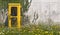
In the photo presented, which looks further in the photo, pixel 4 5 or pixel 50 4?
pixel 50 4

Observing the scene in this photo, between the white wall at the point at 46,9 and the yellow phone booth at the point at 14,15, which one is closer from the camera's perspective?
the yellow phone booth at the point at 14,15

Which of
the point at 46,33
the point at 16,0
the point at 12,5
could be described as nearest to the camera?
the point at 46,33

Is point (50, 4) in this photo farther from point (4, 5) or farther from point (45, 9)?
point (4, 5)

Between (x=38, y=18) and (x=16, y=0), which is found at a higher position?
(x=16, y=0)

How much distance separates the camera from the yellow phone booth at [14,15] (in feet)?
30.5

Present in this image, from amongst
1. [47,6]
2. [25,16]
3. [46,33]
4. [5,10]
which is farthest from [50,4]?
[46,33]

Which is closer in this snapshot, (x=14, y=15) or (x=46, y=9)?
(x=14, y=15)

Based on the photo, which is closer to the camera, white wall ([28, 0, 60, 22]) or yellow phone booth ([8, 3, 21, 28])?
yellow phone booth ([8, 3, 21, 28])

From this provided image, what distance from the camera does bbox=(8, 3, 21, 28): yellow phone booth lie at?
9.28m

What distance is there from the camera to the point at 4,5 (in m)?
9.99

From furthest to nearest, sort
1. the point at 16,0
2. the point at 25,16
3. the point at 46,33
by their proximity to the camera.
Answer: the point at 25,16, the point at 16,0, the point at 46,33

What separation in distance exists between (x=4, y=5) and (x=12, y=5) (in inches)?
31.2

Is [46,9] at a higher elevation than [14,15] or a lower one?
higher

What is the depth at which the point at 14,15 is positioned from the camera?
10023 millimetres
